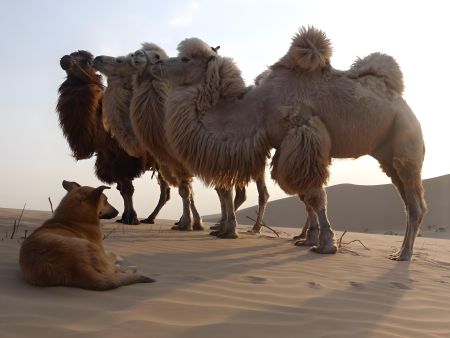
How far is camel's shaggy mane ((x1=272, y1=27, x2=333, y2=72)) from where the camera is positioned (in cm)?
641

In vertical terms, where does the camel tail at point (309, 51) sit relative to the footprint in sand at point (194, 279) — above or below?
above

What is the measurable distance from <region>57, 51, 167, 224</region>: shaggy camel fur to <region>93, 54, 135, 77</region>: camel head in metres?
0.61

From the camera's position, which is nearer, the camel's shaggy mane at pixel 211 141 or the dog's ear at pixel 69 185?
the dog's ear at pixel 69 185

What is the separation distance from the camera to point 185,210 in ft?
29.4

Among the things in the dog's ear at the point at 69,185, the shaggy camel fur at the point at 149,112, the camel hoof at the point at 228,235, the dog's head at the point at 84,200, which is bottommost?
the camel hoof at the point at 228,235

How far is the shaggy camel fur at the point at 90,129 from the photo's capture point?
9016 mm

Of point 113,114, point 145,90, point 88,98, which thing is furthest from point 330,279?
point 88,98

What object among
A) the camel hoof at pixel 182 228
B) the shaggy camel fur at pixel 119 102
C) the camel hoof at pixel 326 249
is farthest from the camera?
the camel hoof at pixel 182 228

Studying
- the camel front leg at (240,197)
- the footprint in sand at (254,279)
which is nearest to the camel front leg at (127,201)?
the camel front leg at (240,197)

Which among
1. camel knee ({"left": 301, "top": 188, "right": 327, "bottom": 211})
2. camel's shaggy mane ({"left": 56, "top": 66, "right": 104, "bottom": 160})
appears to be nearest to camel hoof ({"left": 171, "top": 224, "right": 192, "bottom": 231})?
camel's shaggy mane ({"left": 56, "top": 66, "right": 104, "bottom": 160})

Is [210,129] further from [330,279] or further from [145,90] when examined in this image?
[330,279]

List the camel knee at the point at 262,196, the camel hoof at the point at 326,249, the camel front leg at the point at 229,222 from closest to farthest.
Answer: the camel hoof at the point at 326,249
the camel front leg at the point at 229,222
the camel knee at the point at 262,196

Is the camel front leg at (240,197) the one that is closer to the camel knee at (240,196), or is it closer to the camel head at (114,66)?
the camel knee at (240,196)

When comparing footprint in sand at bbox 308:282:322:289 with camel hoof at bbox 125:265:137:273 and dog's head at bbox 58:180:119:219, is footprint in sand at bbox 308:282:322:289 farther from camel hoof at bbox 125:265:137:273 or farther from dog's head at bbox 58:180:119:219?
dog's head at bbox 58:180:119:219
